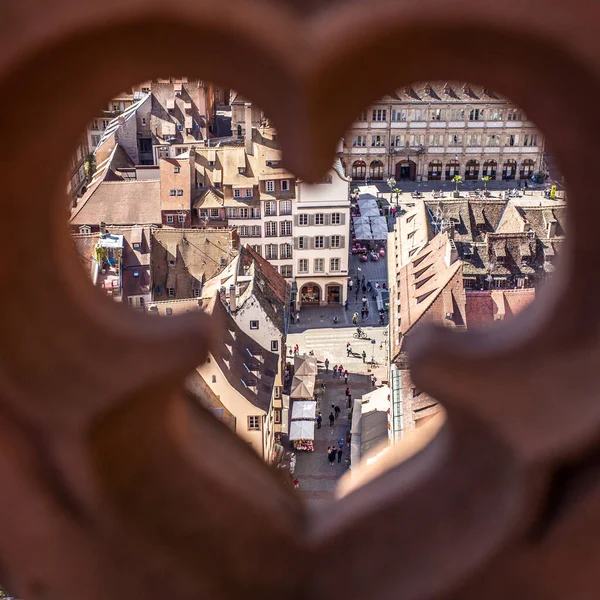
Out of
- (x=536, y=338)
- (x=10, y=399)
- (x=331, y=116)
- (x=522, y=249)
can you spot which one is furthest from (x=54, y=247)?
(x=522, y=249)

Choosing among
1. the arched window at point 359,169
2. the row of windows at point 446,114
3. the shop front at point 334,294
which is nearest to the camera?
the shop front at point 334,294

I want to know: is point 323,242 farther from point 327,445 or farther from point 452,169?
point 452,169

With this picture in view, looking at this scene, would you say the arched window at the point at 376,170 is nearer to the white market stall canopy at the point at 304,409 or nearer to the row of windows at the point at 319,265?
the row of windows at the point at 319,265

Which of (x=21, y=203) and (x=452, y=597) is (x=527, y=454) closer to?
(x=452, y=597)

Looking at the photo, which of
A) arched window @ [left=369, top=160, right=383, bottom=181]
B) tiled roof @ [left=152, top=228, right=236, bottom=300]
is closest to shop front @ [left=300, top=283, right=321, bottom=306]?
tiled roof @ [left=152, top=228, right=236, bottom=300]

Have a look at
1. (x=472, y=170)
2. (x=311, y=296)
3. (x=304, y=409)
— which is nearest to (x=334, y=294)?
(x=311, y=296)

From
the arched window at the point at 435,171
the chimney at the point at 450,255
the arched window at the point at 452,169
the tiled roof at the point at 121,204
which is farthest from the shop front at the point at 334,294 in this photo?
the arched window at the point at 452,169

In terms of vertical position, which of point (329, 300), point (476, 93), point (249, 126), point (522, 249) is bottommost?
point (329, 300)
